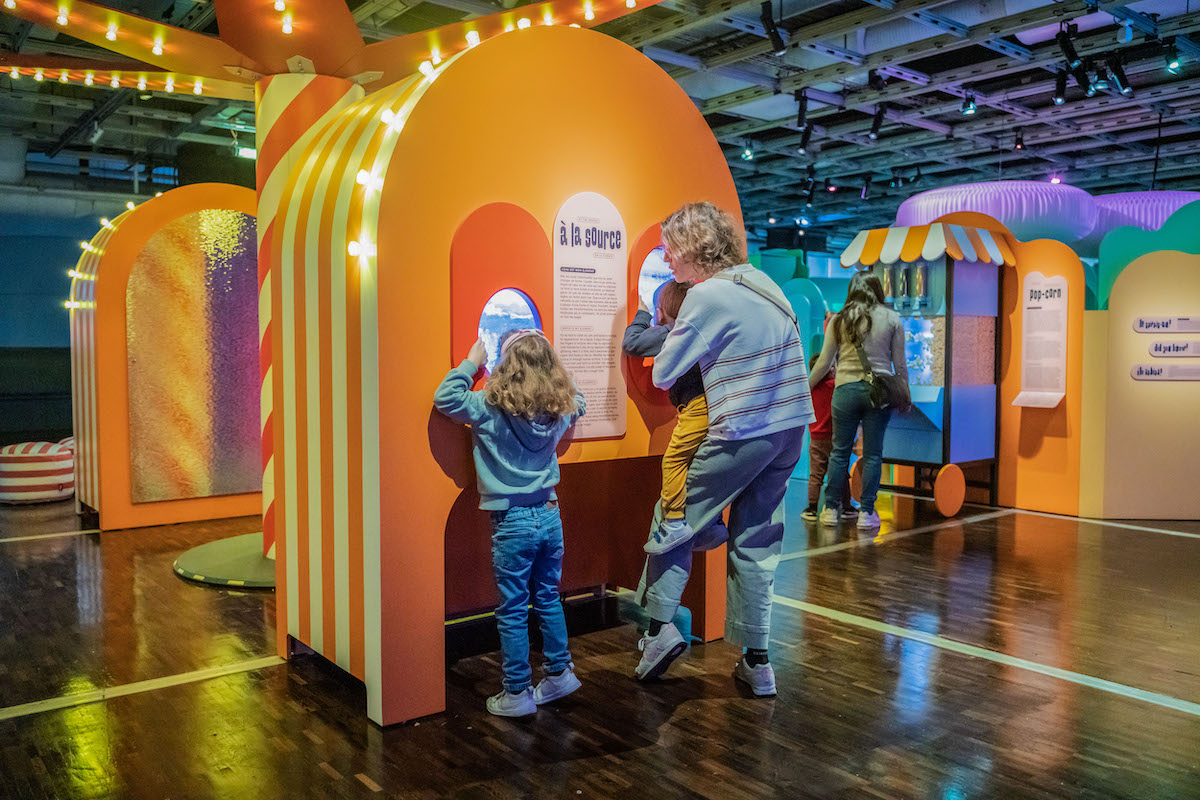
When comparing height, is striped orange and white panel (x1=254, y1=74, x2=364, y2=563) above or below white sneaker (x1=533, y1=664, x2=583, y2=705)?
above

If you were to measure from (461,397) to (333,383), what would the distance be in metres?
0.54

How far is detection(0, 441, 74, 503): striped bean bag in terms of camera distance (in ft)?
25.1

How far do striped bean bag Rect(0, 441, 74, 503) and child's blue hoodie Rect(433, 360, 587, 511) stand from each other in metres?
6.14

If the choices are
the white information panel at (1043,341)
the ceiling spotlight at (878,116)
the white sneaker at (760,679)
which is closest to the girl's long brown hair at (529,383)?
the white sneaker at (760,679)

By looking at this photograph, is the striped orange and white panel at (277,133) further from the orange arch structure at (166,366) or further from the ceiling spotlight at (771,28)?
the ceiling spotlight at (771,28)

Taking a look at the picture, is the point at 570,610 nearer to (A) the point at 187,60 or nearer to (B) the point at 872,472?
(B) the point at 872,472

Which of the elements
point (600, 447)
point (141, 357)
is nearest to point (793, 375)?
point (600, 447)

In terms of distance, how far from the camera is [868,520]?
6516mm

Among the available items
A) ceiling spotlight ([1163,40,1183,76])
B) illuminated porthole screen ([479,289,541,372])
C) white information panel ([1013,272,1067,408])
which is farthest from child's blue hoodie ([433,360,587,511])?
ceiling spotlight ([1163,40,1183,76])

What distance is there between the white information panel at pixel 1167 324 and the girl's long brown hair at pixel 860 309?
2.05 metres

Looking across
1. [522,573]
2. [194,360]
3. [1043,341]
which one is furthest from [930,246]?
[194,360]

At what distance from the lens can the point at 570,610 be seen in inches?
176

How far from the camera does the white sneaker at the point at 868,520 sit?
6449 mm

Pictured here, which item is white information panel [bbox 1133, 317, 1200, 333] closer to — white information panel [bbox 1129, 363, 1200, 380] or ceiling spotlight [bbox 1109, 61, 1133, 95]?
white information panel [bbox 1129, 363, 1200, 380]
